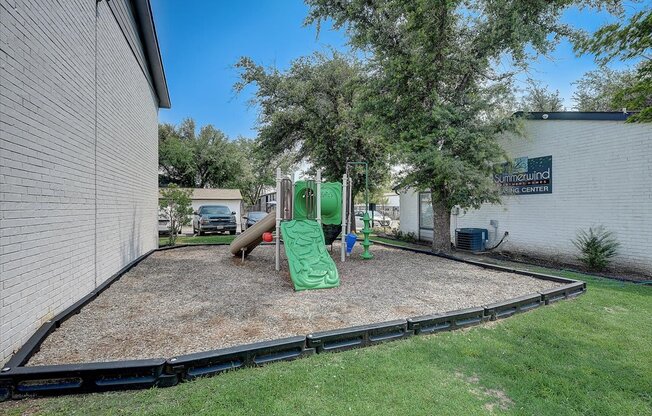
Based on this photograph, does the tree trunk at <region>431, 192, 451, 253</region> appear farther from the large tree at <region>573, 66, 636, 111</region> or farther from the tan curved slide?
the large tree at <region>573, 66, 636, 111</region>

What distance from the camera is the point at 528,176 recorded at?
9258 millimetres

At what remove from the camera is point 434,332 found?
3619 millimetres

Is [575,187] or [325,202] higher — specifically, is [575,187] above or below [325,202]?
above

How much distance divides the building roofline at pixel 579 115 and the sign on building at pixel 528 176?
1.09m

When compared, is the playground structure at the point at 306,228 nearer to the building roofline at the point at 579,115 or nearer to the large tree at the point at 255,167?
the building roofline at the point at 579,115

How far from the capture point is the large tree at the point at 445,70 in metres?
7.46

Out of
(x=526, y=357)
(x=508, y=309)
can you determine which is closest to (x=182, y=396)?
(x=526, y=357)

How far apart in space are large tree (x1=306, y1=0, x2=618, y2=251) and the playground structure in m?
2.15

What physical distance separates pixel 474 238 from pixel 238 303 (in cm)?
847

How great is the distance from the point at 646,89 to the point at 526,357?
10.1 feet

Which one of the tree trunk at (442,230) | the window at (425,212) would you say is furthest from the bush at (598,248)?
the window at (425,212)

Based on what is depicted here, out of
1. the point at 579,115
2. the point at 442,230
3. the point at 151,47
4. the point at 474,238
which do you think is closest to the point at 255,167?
the point at 151,47

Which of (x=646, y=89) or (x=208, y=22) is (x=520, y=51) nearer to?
(x=646, y=89)

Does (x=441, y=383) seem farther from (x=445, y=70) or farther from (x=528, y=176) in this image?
(x=528, y=176)
